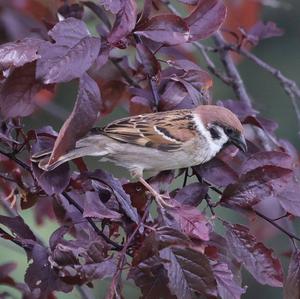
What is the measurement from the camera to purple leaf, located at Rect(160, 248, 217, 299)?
1.98 metres

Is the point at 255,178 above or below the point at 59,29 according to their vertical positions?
below

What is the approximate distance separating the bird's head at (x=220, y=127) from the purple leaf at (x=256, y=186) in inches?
16.1

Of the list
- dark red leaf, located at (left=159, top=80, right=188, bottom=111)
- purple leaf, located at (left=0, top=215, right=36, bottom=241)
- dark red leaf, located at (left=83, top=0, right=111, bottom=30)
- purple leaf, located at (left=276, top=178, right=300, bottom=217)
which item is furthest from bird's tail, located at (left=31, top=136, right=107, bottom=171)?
purple leaf, located at (left=276, top=178, right=300, bottom=217)

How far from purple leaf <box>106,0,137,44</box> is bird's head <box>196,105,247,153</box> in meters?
0.56

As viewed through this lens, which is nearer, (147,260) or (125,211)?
(147,260)

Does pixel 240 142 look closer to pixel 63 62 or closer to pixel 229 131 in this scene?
pixel 229 131

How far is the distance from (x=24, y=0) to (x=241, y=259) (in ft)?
5.93

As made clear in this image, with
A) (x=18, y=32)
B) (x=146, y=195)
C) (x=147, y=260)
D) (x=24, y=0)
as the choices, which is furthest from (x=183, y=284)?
(x=24, y=0)

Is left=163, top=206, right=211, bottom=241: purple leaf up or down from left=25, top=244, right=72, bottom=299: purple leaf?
up

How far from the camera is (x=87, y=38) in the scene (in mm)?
2006

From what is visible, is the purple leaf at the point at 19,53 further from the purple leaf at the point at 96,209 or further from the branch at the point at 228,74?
the branch at the point at 228,74

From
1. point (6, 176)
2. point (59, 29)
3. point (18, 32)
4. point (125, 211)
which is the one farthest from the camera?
point (18, 32)

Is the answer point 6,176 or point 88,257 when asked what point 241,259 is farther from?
point 6,176

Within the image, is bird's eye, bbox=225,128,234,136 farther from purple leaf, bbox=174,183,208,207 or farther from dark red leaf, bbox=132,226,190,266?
dark red leaf, bbox=132,226,190,266
